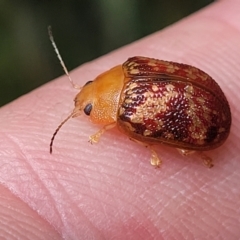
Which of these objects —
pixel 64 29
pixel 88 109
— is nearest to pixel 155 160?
pixel 88 109

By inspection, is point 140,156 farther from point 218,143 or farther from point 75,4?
point 75,4

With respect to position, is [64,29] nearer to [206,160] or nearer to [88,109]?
[88,109]

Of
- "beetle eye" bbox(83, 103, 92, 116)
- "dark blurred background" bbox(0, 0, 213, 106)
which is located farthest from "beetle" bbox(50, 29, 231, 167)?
"dark blurred background" bbox(0, 0, 213, 106)

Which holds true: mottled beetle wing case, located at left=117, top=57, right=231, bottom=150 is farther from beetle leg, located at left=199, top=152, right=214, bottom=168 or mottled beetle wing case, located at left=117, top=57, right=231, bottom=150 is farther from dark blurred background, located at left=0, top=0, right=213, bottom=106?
dark blurred background, located at left=0, top=0, right=213, bottom=106

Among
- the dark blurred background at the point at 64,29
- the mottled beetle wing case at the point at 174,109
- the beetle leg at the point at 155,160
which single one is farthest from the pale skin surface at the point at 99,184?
the dark blurred background at the point at 64,29

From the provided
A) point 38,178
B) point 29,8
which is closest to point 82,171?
point 38,178

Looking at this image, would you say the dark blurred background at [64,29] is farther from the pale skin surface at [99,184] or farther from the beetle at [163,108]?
the beetle at [163,108]
